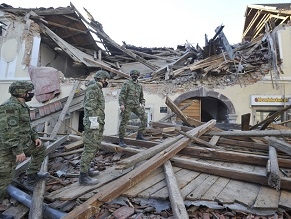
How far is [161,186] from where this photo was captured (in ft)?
9.51

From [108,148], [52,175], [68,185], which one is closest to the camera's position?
[68,185]

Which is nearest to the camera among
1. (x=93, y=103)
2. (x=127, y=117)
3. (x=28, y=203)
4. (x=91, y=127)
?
(x=28, y=203)

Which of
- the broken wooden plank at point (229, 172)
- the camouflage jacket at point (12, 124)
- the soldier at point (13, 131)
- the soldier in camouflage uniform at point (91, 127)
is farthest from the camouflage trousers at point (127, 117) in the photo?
the camouflage jacket at point (12, 124)

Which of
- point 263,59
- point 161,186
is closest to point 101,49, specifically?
point 263,59

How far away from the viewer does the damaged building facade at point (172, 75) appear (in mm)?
9047

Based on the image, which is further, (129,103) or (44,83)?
(44,83)

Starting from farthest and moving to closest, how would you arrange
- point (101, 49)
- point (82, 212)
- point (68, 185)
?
point (101, 49) → point (68, 185) → point (82, 212)

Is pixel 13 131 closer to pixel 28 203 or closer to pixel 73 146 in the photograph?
pixel 28 203

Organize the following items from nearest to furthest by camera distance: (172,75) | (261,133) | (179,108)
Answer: (261,133)
(179,108)
(172,75)

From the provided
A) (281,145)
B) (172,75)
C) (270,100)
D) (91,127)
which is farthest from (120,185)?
(270,100)

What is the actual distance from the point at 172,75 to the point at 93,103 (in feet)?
22.6

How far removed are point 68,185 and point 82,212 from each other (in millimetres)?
1235

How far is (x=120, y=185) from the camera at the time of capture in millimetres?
2598

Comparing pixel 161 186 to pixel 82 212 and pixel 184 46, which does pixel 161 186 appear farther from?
pixel 184 46
